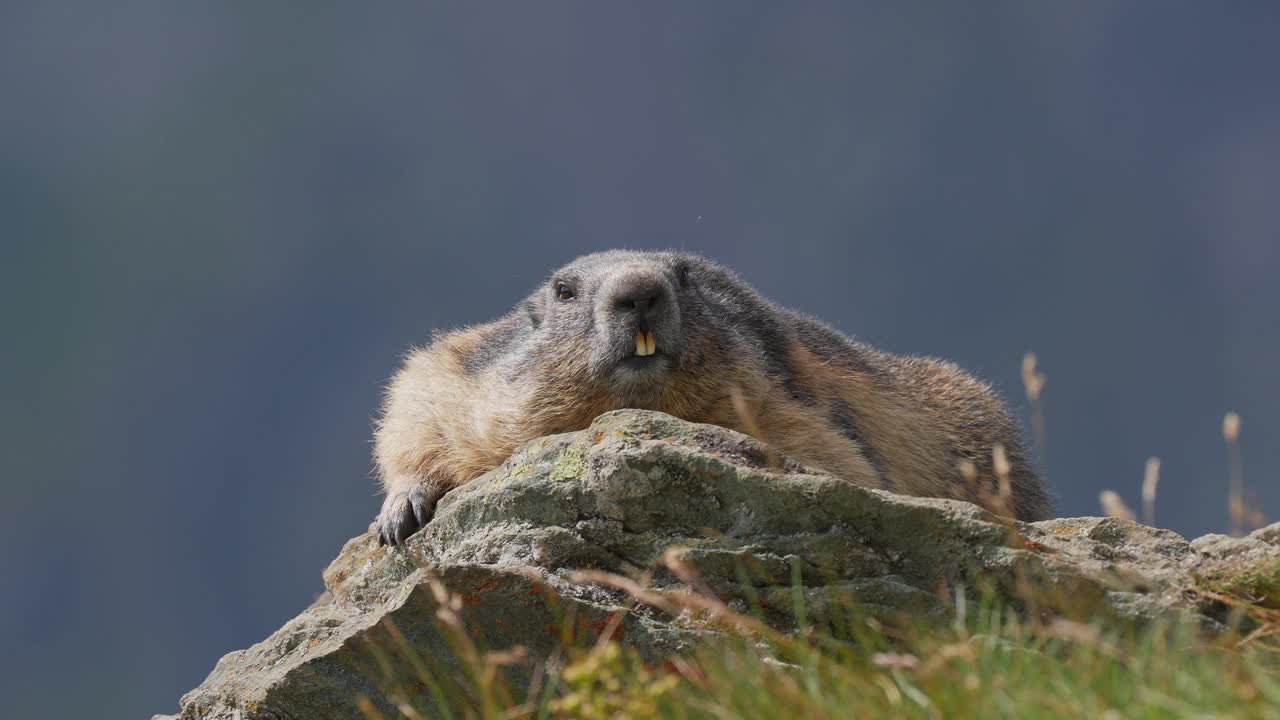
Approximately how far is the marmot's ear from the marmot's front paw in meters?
1.48

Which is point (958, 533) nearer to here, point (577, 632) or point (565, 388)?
point (577, 632)

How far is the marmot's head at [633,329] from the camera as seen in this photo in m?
8.01

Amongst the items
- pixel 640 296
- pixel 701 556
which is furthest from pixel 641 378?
pixel 701 556

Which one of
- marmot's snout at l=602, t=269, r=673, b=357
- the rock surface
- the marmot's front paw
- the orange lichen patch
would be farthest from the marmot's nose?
the orange lichen patch

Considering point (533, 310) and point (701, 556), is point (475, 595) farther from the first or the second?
point (533, 310)

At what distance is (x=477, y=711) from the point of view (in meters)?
6.00

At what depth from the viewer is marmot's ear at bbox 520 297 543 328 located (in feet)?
29.5

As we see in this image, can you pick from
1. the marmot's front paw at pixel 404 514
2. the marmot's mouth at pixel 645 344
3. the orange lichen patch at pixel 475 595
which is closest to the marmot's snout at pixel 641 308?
the marmot's mouth at pixel 645 344

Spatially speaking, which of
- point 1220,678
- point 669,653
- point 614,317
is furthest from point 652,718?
point 614,317

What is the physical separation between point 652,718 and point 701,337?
12.6 ft

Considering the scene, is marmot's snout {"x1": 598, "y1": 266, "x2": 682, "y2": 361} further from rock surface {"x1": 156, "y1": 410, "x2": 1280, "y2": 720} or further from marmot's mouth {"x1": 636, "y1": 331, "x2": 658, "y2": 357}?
rock surface {"x1": 156, "y1": 410, "x2": 1280, "y2": 720}

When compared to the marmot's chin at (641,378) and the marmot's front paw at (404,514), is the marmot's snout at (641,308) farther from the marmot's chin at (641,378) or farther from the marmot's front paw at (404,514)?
the marmot's front paw at (404,514)

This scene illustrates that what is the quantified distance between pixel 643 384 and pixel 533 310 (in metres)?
1.43

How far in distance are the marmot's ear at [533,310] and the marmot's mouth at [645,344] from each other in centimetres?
114
